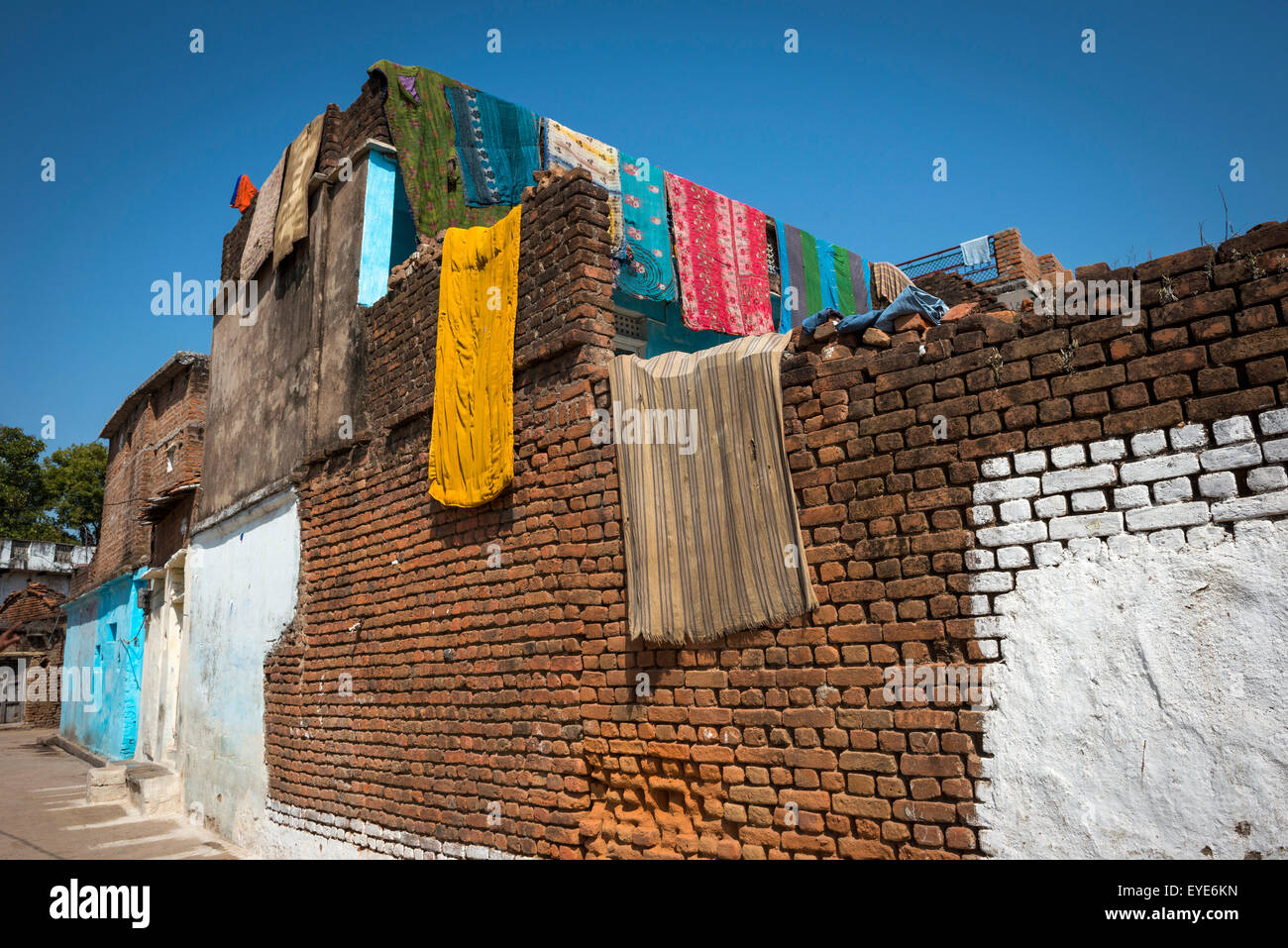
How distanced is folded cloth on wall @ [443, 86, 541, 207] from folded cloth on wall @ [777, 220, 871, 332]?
125 inches

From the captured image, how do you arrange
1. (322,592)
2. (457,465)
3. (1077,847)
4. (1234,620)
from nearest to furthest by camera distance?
(1234,620)
(1077,847)
(457,465)
(322,592)

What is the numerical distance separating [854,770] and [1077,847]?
87 cm

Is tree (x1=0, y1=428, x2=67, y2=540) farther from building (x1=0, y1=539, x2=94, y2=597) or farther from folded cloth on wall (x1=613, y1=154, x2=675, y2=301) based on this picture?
folded cloth on wall (x1=613, y1=154, x2=675, y2=301)

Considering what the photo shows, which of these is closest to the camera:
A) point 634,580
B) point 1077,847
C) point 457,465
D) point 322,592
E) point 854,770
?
point 1077,847

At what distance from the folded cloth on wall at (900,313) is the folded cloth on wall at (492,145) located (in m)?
4.48

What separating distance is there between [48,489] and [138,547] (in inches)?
877

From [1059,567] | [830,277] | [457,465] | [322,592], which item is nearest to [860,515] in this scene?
[1059,567]

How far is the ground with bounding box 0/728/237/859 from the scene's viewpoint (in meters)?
8.02

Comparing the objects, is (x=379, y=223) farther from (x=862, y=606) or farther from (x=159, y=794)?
(x=159, y=794)

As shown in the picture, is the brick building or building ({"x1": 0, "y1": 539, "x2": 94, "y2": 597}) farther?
building ({"x1": 0, "y1": 539, "x2": 94, "y2": 597})

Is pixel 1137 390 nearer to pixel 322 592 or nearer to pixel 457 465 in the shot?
pixel 457 465

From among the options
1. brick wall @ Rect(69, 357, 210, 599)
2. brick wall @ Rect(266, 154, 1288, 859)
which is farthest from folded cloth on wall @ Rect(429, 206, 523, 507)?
brick wall @ Rect(69, 357, 210, 599)

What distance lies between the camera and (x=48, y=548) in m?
29.1

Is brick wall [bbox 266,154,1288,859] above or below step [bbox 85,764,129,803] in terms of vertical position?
above
